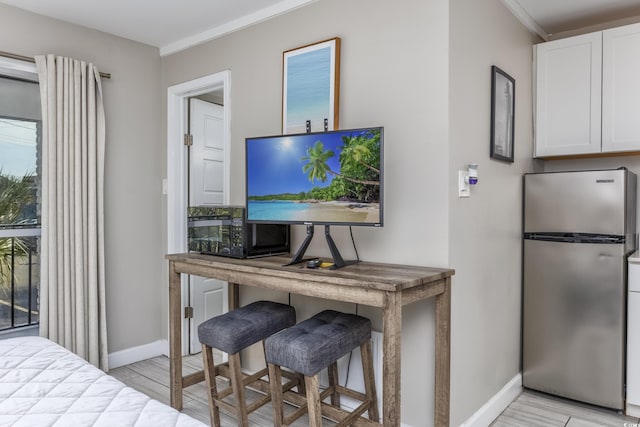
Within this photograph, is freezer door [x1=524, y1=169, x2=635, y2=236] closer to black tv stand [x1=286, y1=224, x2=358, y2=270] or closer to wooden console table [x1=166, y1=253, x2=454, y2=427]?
wooden console table [x1=166, y1=253, x2=454, y2=427]

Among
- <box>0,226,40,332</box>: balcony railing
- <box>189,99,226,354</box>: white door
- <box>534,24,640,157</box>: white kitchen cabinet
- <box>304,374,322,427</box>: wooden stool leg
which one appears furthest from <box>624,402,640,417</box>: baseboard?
<box>0,226,40,332</box>: balcony railing

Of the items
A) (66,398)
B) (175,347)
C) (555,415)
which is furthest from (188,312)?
(555,415)

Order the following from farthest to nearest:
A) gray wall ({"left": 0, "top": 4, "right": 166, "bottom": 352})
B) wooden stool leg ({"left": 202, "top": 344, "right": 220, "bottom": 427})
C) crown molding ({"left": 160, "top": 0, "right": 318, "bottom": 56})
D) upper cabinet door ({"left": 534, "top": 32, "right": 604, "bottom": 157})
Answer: gray wall ({"left": 0, "top": 4, "right": 166, "bottom": 352}) → upper cabinet door ({"left": 534, "top": 32, "right": 604, "bottom": 157}) → crown molding ({"left": 160, "top": 0, "right": 318, "bottom": 56}) → wooden stool leg ({"left": 202, "top": 344, "right": 220, "bottom": 427})

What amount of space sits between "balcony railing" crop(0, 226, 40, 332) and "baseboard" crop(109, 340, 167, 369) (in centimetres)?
61

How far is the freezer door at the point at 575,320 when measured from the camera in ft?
8.43

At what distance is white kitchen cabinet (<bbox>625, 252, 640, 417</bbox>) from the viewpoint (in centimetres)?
252

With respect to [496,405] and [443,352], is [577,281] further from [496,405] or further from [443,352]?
[443,352]

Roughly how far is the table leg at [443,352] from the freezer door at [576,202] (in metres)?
1.18

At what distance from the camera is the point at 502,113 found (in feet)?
8.52

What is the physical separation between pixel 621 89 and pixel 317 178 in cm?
211

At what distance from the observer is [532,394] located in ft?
9.39

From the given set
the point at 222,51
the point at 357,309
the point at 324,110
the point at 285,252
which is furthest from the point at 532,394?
the point at 222,51

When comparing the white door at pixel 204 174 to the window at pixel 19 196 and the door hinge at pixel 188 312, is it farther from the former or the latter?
the window at pixel 19 196

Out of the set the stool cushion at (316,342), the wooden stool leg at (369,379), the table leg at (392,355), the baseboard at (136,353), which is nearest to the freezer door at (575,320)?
the wooden stool leg at (369,379)
